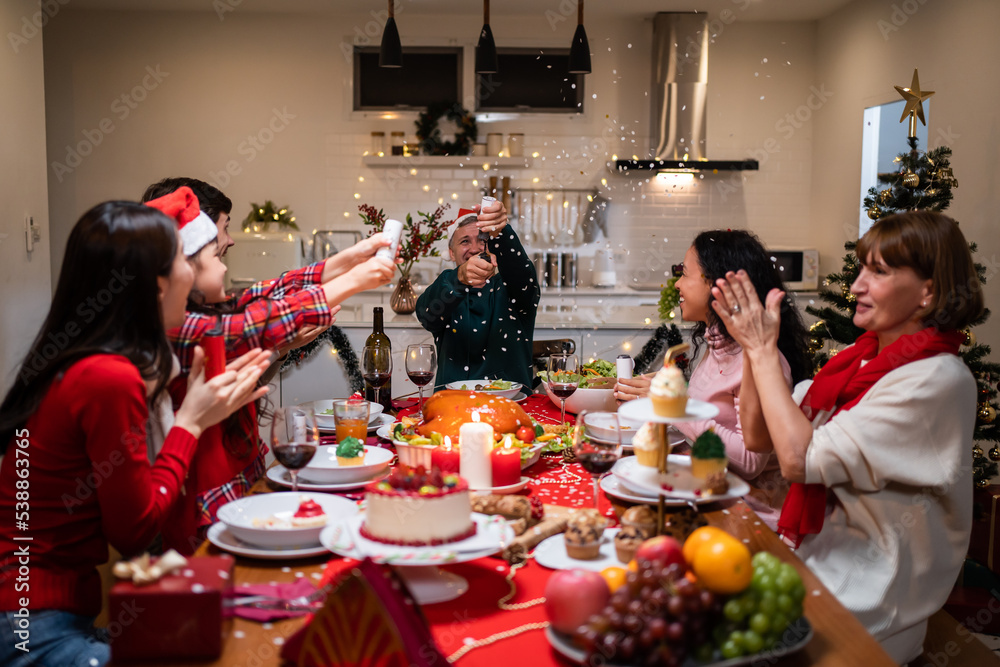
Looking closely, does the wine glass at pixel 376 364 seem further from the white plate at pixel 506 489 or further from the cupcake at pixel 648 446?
the cupcake at pixel 648 446

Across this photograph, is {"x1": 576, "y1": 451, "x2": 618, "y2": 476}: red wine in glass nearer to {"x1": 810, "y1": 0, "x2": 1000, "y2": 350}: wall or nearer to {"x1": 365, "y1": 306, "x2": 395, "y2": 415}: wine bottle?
{"x1": 365, "y1": 306, "x2": 395, "y2": 415}: wine bottle

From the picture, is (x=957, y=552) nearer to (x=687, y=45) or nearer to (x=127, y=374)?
(x=127, y=374)

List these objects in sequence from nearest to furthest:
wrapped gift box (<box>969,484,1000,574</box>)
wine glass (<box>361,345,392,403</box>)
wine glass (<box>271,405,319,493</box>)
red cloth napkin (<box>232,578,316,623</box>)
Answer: red cloth napkin (<box>232,578,316,623</box>) → wine glass (<box>271,405,319,493</box>) → wine glass (<box>361,345,392,403</box>) → wrapped gift box (<box>969,484,1000,574</box>)

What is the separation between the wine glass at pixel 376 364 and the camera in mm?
2420

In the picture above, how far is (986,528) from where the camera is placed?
125 inches

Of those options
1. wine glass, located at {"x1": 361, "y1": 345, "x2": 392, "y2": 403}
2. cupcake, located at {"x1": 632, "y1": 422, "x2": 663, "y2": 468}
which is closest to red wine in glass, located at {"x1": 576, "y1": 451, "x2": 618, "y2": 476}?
cupcake, located at {"x1": 632, "y1": 422, "x2": 663, "y2": 468}

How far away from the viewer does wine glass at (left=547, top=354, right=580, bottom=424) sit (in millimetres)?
2145

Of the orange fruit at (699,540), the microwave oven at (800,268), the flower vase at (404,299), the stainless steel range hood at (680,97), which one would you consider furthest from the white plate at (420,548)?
the microwave oven at (800,268)

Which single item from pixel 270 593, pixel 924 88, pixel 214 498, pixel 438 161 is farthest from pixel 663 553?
pixel 438 161

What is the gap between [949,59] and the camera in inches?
192

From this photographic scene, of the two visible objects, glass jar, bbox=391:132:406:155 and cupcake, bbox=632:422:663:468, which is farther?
glass jar, bbox=391:132:406:155

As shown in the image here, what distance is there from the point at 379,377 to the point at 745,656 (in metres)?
1.64

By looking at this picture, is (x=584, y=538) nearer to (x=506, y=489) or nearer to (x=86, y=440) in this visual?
(x=506, y=489)

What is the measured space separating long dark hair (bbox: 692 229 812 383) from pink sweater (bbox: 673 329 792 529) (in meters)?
0.06
